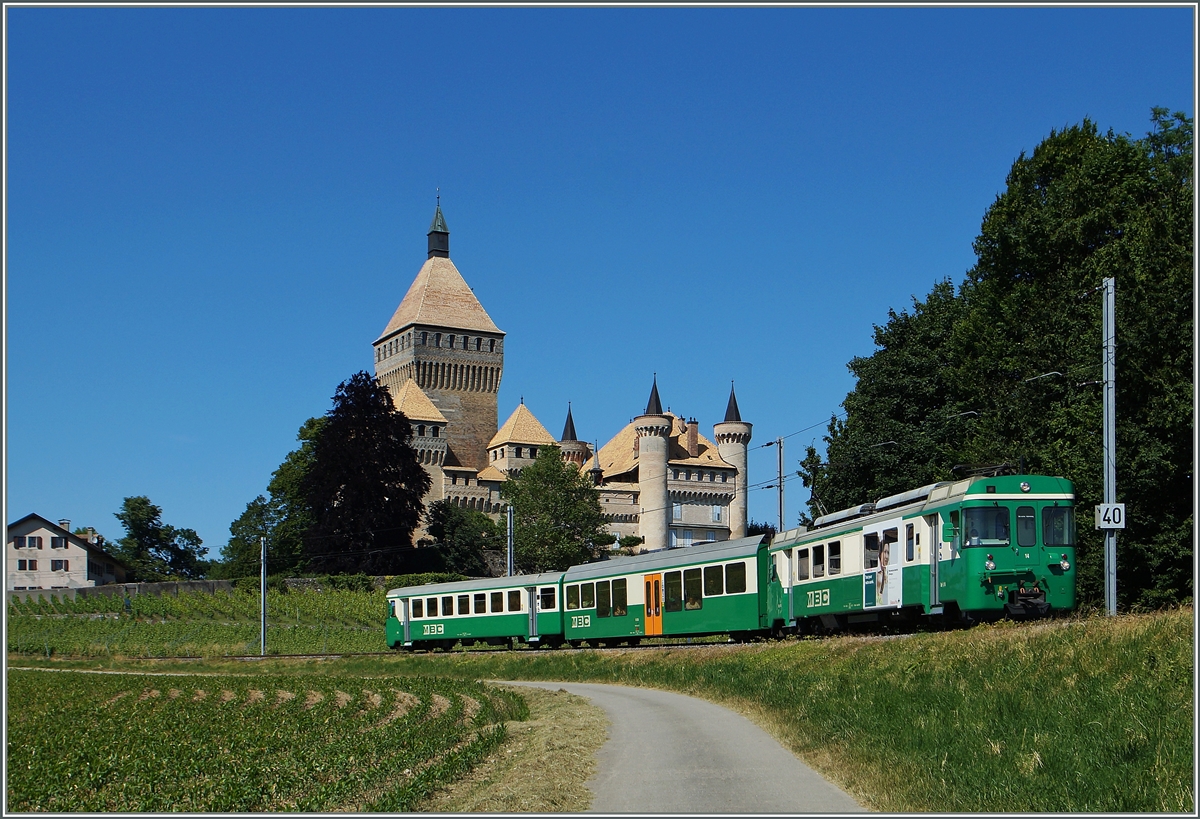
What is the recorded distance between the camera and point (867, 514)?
29781 millimetres

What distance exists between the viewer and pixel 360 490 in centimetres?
8819

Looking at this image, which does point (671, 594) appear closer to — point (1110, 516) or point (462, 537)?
point (1110, 516)

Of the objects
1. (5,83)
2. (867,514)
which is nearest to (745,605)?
(867,514)

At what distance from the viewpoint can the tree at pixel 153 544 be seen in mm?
137000

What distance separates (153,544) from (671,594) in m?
114

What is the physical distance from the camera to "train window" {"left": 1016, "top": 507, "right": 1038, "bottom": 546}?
2558cm

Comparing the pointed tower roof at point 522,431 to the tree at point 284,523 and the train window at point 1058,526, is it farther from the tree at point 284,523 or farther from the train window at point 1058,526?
the train window at point 1058,526

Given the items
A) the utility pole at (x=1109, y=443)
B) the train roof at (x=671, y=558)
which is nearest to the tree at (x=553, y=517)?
the train roof at (x=671, y=558)

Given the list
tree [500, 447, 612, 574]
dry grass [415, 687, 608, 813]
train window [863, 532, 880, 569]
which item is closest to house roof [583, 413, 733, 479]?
tree [500, 447, 612, 574]

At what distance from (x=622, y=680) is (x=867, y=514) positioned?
7.19 m

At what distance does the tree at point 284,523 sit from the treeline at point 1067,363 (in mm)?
48030

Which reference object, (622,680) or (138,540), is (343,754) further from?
(138,540)

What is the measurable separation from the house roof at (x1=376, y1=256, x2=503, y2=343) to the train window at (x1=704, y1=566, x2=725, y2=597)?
98.6 m

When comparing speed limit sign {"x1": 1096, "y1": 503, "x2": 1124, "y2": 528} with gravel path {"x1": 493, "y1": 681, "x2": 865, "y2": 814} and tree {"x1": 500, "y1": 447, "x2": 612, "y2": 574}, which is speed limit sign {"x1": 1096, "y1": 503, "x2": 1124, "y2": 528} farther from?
tree {"x1": 500, "y1": 447, "x2": 612, "y2": 574}
